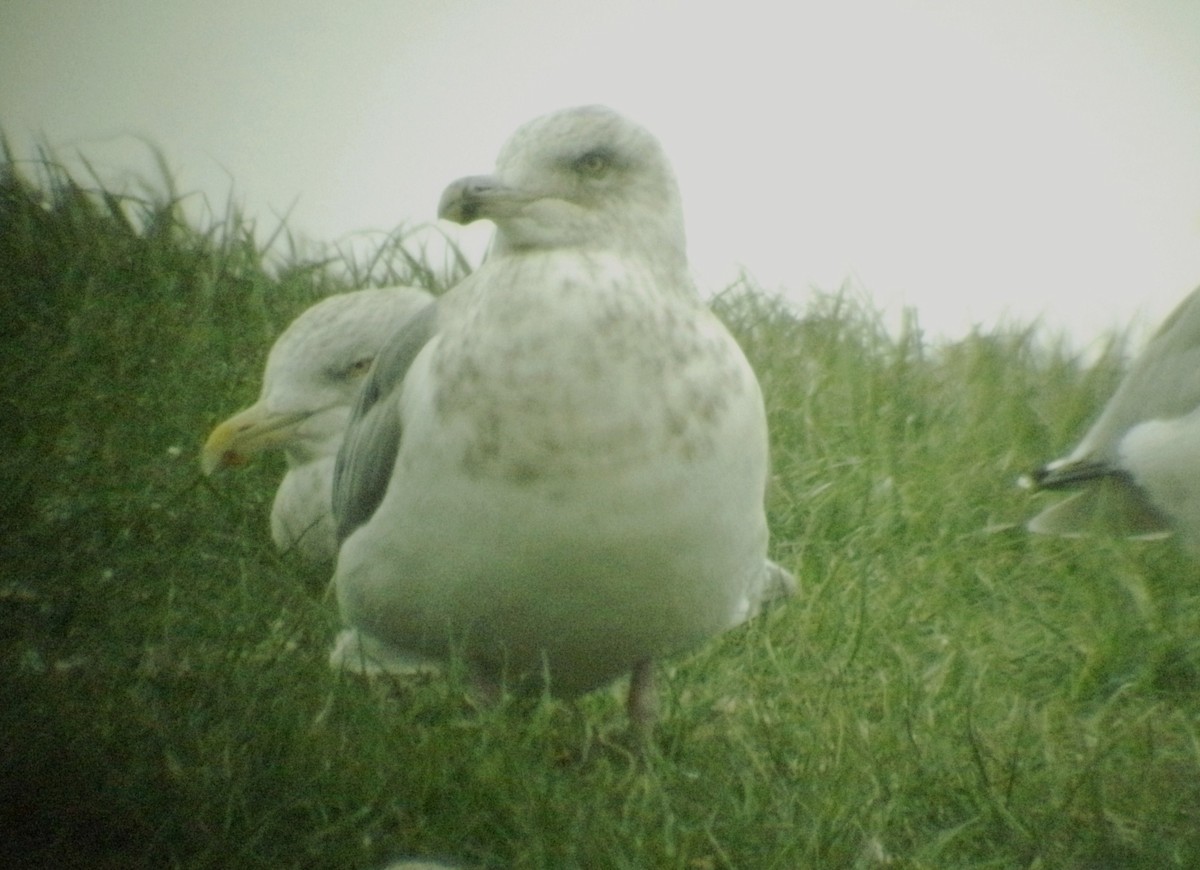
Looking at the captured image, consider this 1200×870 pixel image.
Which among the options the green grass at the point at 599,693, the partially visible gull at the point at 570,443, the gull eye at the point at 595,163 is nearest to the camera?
the green grass at the point at 599,693

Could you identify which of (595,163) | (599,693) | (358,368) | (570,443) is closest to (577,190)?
(595,163)

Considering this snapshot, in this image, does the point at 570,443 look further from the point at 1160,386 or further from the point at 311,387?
the point at 1160,386

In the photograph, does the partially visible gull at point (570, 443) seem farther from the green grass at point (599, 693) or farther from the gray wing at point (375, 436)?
the green grass at point (599, 693)

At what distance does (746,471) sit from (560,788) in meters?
0.44

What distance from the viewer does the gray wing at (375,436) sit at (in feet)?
7.32

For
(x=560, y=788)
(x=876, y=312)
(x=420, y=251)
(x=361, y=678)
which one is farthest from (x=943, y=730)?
(x=420, y=251)

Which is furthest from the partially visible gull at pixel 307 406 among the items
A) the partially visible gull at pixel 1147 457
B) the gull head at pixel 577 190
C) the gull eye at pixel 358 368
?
the partially visible gull at pixel 1147 457

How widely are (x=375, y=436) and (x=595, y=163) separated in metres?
0.48

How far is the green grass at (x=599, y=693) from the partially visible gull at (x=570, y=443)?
0.46 ft

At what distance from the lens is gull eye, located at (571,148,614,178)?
2072 millimetres

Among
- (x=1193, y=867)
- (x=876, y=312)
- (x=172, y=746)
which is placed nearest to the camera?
(x=172, y=746)

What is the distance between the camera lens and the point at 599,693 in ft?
8.23

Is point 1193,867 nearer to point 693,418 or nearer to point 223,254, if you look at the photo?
point 693,418

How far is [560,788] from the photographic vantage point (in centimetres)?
193
